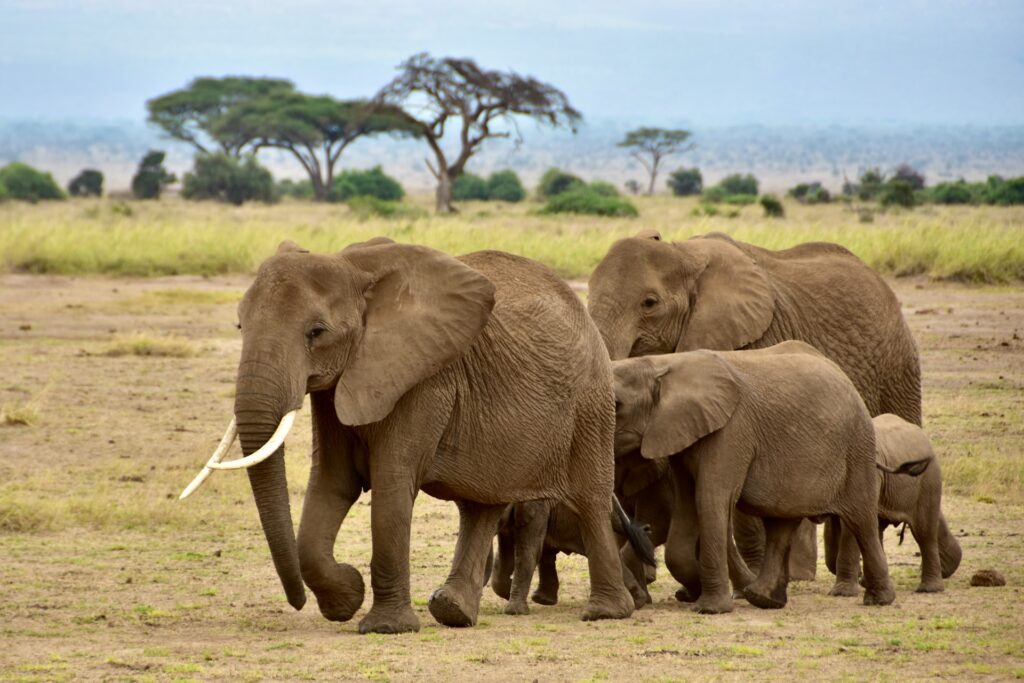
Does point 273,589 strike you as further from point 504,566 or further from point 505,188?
point 505,188

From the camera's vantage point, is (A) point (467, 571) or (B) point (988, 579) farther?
(B) point (988, 579)

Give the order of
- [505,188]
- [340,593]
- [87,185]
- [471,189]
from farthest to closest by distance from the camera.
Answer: [471,189], [87,185], [505,188], [340,593]

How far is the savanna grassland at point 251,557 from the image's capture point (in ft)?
20.1

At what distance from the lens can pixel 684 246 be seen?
943 centimetres

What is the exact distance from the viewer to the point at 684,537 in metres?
7.61

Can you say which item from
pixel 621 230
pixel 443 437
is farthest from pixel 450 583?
A: pixel 621 230

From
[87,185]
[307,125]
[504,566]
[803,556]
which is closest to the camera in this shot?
[504,566]

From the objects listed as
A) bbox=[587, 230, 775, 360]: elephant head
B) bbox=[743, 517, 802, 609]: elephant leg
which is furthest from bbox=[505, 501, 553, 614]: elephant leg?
bbox=[587, 230, 775, 360]: elephant head

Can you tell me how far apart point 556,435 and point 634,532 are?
0.77 m

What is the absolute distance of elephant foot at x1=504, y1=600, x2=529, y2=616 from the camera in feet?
24.5

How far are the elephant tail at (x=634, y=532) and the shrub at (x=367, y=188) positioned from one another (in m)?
49.0

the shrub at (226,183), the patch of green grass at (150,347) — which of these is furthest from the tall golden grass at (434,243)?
the shrub at (226,183)

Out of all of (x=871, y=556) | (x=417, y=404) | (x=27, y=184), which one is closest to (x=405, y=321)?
(x=417, y=404)

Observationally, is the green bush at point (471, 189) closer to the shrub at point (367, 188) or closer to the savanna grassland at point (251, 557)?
the shrub at point (367, 188)
